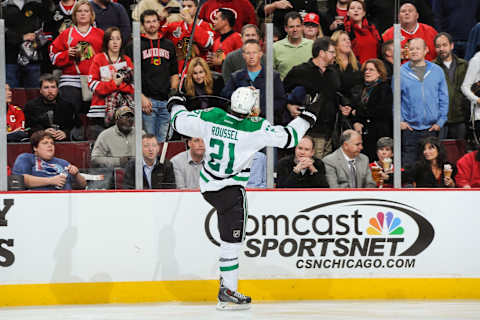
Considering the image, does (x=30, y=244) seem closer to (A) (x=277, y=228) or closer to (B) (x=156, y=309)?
(B) (x=156, y=309)

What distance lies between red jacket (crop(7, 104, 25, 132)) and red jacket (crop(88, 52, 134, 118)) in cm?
57

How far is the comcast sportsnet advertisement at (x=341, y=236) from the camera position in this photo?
5.92 metres

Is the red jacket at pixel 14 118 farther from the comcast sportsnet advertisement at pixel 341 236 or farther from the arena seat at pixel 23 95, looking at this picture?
the comcast sportsnet advertisement at pixel 341 236

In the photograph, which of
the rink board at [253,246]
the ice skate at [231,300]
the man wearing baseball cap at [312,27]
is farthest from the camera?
the man wearing baseball cap at [312,27]

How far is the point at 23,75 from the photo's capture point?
6.51 m

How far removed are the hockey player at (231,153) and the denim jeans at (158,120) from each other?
677 millimetres

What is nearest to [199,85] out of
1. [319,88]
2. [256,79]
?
[256,79]

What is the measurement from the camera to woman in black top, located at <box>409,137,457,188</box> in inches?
243

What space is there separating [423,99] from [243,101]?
1916 mm

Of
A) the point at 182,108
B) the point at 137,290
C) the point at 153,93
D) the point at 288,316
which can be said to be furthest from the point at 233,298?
the point at 153,93

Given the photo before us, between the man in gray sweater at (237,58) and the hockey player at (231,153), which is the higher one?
the man in gray sweater at (237,58)

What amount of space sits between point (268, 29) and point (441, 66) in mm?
1632

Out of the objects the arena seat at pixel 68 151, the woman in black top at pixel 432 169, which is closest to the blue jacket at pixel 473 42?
the woman in black top at pixel 432 169

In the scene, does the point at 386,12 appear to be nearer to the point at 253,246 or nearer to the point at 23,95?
the point at 253,246
